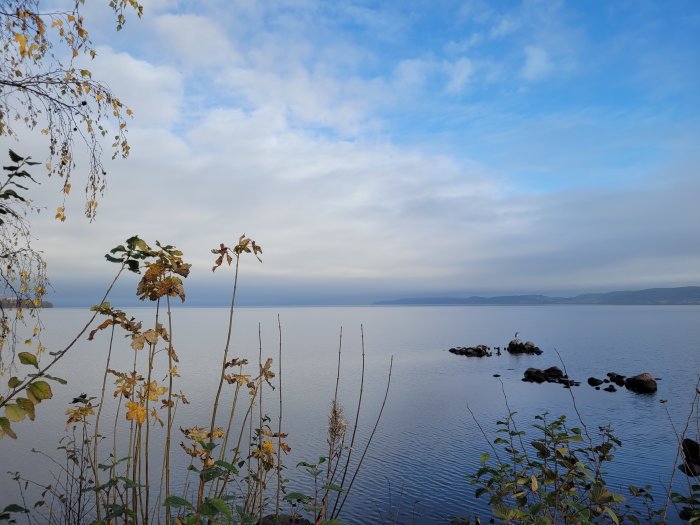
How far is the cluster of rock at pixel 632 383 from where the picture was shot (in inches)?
1216

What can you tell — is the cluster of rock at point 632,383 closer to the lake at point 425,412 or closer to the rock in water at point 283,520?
the lake at point 425,412

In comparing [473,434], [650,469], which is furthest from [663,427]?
[473,434]

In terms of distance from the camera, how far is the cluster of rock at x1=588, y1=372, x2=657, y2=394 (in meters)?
30.9

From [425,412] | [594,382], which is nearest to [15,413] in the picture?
[425,412]

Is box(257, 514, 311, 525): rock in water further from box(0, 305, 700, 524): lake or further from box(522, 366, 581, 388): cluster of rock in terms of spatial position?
box(522, 366, 581, 388): cluster of rock

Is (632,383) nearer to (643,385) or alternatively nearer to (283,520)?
(643,385)

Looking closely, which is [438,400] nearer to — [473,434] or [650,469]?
[473,434]

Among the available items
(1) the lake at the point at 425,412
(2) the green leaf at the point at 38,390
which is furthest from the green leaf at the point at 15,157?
(1) the lake at the point at 425,412

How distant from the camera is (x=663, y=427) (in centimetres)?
2152

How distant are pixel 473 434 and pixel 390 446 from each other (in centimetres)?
453

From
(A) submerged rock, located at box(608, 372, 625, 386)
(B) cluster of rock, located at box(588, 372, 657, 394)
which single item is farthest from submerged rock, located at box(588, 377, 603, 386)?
(A) submerged rock, located at box(608, 372, 625, 386)

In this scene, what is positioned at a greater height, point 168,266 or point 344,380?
point 168,266

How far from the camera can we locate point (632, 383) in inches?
1267

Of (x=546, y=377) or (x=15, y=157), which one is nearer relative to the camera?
(x=15, y=157)
